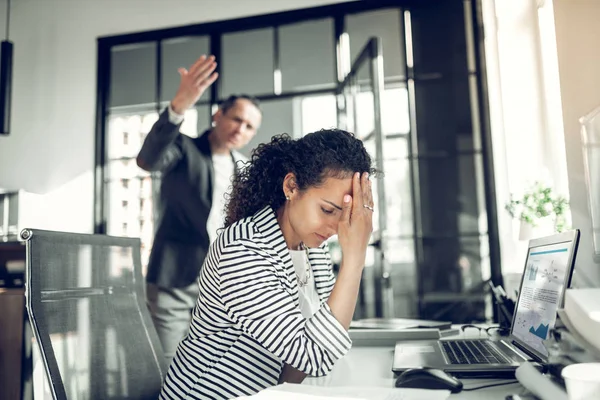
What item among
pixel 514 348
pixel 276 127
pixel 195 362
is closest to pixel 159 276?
pixel 195 362

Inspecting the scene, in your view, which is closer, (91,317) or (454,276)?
(91,317)

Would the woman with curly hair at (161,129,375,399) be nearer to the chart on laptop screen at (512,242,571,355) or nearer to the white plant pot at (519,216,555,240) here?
the chart on laptop screen at (512,242,571,355)

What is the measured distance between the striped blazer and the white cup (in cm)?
49

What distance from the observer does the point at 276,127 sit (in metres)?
7.31

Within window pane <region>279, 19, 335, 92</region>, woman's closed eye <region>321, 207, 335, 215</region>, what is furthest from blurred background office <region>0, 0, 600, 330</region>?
woman's closed eye <region>321, 207, 335, 215</region>

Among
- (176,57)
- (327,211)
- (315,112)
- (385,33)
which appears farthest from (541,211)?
(315,112)

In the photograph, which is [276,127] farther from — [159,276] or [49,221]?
[159,276]

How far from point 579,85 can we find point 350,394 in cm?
109

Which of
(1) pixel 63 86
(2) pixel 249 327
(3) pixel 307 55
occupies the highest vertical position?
(3) pixel 307 55

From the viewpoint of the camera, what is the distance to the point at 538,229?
2.17 metres

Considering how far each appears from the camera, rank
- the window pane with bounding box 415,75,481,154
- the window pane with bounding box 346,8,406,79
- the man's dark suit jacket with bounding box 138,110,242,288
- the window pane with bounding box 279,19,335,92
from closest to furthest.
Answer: the man's dark suit jacket with bounding box 138,110,242,288, the window pane with bounding box 415,75,481,154, the window pane with bounding box 346,8,406,79, the window pane with bounding box 279,19,335,92

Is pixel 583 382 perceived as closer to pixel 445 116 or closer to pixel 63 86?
pixel 445 116

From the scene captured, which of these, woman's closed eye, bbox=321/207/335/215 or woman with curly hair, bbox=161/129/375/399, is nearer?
woman with curly hair, bbox=161/129/375/399

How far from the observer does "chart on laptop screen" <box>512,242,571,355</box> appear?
3.18 ft
